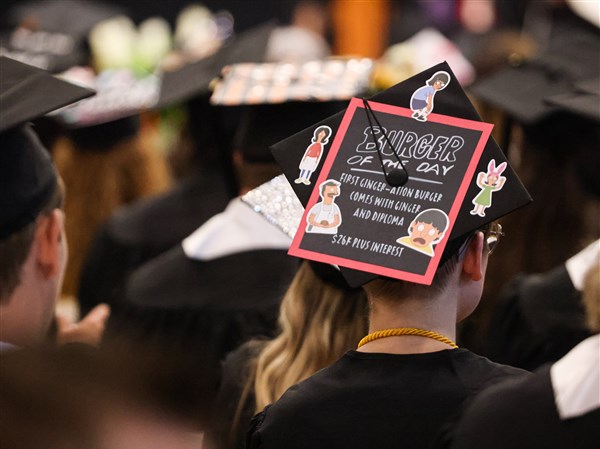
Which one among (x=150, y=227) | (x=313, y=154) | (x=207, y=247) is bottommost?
(x=150, y=227)

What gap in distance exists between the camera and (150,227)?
13.7ft

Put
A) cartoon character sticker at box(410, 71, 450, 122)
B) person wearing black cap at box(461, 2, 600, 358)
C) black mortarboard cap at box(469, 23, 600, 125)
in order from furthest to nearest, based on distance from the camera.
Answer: black mortarboard cap at box(469, 23, 600, 125) → person wearing black cap at box(461, 2, 600, 358) → cartoon character sticker at box(410, 71, 450, 122)

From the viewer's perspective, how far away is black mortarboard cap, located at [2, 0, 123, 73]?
5.69 metres

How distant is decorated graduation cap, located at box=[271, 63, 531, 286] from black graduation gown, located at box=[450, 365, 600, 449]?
260 millimetres

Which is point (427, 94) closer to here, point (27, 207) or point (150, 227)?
point (27, 207)

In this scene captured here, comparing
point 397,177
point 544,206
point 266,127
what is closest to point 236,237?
point 266,127

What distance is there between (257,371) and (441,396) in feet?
2.82

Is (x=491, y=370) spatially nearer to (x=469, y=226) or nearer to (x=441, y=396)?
(x=441, y=396)

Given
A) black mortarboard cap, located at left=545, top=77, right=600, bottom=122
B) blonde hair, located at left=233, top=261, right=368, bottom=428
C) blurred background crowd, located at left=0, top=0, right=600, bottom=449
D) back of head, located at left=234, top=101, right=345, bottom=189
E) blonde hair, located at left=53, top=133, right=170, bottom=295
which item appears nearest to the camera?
blurred background crowd, located at left=0, top=0, right=600, bottom=449

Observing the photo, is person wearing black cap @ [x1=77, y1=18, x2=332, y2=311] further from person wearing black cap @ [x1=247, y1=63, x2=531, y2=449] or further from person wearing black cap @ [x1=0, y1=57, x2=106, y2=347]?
person wearing black cap @ [x1=247, y1=63, x2=531, y2=449]

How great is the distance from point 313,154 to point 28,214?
746 mm

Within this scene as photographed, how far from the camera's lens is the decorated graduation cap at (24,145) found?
241cm

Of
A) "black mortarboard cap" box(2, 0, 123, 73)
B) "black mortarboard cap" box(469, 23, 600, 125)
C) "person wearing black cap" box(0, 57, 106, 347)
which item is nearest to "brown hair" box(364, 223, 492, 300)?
"person wearing black cap" box(0, 57, 106, 347)

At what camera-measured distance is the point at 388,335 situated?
186cm
